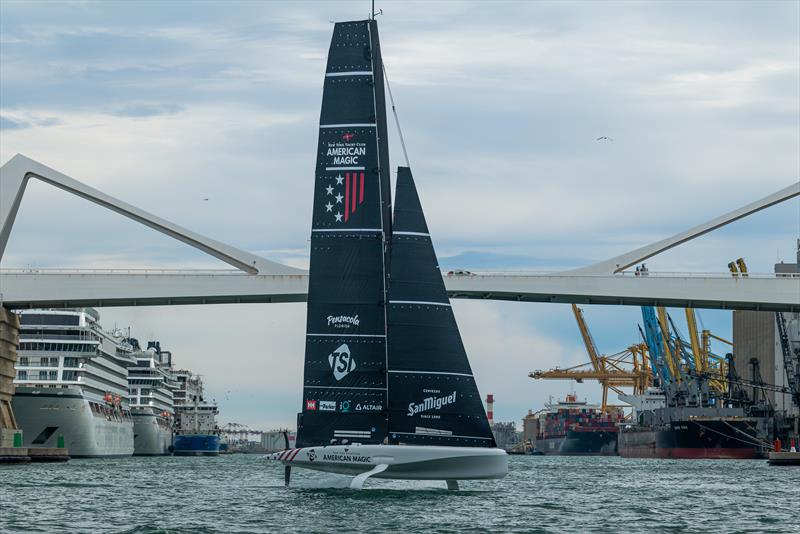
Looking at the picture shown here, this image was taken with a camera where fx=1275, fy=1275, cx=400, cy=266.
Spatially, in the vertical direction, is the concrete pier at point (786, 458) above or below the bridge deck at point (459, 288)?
below

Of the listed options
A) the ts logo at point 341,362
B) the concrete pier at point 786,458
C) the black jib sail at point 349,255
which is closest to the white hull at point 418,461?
the black jib sail at point 349,255

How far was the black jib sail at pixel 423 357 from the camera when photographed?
24406mm

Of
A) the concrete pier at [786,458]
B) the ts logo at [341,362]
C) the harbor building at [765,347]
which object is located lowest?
the concrete pier at [786,458]

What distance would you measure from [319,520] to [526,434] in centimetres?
16068

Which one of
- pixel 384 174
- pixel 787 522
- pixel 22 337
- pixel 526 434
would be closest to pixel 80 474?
pixel 384 174

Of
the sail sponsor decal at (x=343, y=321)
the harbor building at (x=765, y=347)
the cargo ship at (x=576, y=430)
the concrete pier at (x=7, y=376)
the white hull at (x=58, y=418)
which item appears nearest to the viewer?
the sail sponsor decal at (x=343, y=321)

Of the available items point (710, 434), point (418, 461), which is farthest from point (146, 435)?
point (418, 461)

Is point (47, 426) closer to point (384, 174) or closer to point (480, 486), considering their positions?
point (480, 486)

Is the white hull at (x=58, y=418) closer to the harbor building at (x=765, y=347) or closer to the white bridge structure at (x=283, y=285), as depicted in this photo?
the white bridge structure at (x=283, y=285)

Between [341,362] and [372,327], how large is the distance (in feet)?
3.04

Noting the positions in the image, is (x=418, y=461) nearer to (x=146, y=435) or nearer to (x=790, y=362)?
(x=790, y=362)

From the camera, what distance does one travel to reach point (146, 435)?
88.2 metres

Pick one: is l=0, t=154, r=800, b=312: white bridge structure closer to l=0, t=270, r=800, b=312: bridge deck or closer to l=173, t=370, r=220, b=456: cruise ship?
l=0, t=270, r=800, b=312: bridge deck

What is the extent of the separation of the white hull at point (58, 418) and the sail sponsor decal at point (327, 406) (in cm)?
4109
